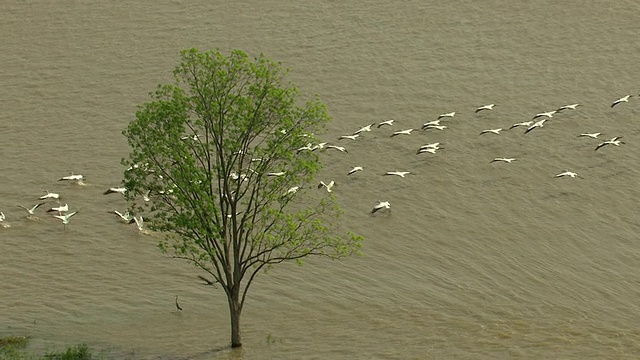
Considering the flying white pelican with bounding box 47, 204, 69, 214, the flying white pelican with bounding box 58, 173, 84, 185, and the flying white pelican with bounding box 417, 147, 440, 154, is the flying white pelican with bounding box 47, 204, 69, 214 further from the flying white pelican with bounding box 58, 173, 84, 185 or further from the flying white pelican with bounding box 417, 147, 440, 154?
the flying white pelican with bounding box 417, 147, 440, 154

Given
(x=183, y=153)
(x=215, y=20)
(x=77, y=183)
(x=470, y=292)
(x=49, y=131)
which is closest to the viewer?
(x=183, y=153)

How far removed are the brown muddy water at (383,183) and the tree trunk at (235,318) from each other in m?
0.41

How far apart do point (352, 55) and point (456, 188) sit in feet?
42.4

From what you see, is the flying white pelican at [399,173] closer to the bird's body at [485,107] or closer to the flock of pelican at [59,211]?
the bird's body at [485,107]

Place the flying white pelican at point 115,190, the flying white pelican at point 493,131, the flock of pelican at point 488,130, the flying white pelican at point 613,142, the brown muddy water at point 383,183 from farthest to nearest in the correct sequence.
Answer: the flying white pelican at point 493,131
the flying white pelican at point 613,142
the flock of pelican at point 488,130
the flying white pelican at point 115,190
the brown muddy water at point 383,183

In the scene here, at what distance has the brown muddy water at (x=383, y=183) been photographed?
30.3 m

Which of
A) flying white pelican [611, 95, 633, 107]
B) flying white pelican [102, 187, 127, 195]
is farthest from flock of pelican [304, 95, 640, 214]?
flying white pelican [102, 187, 127, 195]

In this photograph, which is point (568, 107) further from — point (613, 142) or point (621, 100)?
Result: point (613, 142)

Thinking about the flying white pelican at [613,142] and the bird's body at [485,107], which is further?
the bird's body at [485,107]

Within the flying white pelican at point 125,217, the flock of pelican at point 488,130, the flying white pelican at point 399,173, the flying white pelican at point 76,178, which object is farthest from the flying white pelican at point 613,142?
the flying white pelican at point 76,178

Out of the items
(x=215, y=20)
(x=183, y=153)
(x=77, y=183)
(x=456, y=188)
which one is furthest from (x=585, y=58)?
(x=183, y=153)

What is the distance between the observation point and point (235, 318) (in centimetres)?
2808

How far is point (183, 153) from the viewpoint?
26.4m

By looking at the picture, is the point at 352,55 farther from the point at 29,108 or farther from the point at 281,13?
the point at 29,108
